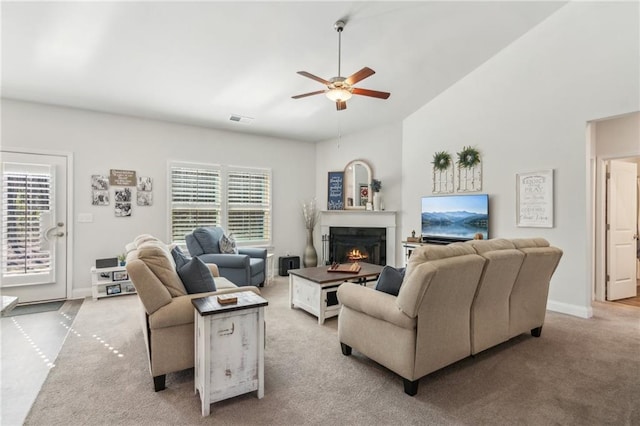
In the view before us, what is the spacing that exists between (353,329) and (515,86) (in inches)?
159

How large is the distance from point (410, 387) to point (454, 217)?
3.42 meters

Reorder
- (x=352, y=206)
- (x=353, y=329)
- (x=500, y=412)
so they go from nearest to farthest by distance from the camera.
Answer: (x=500, y=412) < (x=353, y=329) < (x=352, y=206)

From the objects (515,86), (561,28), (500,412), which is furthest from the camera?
(515,86)

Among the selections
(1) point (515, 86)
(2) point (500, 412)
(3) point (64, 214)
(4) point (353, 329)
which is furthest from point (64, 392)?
(1) point (515, 86)

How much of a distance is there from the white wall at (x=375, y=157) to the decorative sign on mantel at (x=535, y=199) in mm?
2006

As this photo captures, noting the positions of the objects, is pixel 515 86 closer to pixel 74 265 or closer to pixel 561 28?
pixel 561 28

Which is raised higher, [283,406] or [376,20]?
[376,20]

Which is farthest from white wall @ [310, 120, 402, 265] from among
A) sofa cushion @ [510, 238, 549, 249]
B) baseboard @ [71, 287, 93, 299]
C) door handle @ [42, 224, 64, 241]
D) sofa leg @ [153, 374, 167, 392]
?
sofa leg @ [153, 374, 167, 392]

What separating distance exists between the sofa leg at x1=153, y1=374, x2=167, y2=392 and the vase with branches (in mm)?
4438

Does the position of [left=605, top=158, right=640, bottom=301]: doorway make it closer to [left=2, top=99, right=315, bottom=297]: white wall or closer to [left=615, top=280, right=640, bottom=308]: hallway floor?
[left=615, top=280, right=640, bottom=308]: hallway floor

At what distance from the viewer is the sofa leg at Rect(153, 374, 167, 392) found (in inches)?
87.2

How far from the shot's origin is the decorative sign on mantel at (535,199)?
4109 millimetres

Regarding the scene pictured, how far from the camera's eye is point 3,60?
3.40 metres

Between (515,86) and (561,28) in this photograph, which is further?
(515,86)
